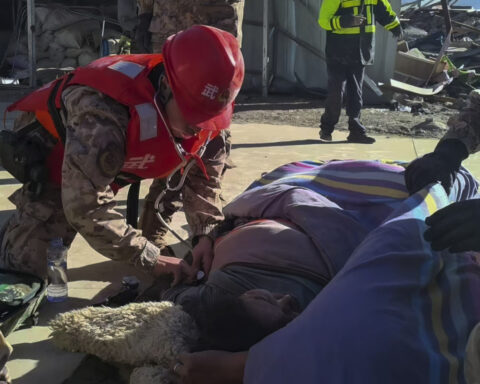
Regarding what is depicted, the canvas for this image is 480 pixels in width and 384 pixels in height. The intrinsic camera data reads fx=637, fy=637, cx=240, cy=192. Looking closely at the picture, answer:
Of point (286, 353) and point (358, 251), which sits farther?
point (358, 251)

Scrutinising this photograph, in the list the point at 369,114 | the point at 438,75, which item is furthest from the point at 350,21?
the point at 438,75

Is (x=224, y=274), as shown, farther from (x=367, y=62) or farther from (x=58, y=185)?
(x=367, y=62)

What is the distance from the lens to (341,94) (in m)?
6.13

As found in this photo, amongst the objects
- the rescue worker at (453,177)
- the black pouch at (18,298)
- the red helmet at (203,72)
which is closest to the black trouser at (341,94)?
the rescue worker at (453,177)

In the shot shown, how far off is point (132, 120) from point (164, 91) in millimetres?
167

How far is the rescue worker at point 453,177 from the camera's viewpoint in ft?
5.38

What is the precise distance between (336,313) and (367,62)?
4.99m

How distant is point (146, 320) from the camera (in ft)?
6.37

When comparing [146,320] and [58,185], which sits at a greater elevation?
[58,185]

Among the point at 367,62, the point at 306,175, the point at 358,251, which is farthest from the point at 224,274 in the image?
the point at 367,62

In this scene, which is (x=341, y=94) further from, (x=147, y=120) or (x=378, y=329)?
(x=378, y=329)

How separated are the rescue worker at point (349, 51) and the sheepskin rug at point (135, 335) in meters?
4.26

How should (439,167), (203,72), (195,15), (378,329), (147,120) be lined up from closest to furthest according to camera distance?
(378,329) < (203,72) < (147,120) < (439,167) < (195,15)

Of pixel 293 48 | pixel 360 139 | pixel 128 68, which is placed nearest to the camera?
pixel 128 68
